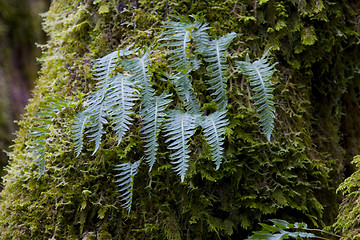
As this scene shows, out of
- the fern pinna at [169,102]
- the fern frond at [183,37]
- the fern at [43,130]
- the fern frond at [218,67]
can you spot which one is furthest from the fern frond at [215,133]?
the fern at [43,130]

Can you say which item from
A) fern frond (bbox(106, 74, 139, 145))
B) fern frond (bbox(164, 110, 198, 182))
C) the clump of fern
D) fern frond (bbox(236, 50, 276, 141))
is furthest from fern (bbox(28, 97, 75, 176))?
fern frond (bbox(236, 50, 276, 141))

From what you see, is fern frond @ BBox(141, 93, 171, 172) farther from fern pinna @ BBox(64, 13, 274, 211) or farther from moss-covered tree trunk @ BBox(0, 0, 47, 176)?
moss-covered tree trunk @ BBox(0, 0, 47, 176)

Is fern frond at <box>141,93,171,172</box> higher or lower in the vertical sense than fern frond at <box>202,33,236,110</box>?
lower

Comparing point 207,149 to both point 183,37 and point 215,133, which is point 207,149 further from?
point 183,37

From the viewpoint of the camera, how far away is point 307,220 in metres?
1.88

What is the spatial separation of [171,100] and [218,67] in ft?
1.16

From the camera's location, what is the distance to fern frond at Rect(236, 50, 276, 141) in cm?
164

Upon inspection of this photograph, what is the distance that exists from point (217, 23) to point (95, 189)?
1.36m

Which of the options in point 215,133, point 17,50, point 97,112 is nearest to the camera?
point 215,133

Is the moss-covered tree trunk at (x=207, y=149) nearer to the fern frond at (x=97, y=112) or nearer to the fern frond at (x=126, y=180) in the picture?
the fern frond at (x=126, y=180)

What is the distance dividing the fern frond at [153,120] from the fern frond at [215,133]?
0.81ft

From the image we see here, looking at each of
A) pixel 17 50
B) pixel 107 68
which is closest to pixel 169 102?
pixel 107 68

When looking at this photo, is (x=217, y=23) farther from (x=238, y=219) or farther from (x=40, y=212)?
(x=40, y=212)

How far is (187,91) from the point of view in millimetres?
1752
